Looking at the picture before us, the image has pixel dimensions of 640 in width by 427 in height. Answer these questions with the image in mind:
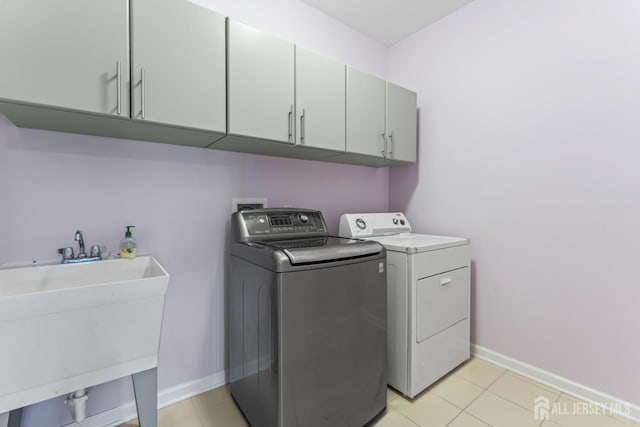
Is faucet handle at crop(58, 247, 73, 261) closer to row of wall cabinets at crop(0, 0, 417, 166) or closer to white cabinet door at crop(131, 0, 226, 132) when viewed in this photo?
row of wall cabinets at crop(0, 0, 417, 166)

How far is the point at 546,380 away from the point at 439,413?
0.80m

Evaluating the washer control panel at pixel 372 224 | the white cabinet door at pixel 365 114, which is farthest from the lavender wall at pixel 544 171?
the white cabinet door at pixel 365 114

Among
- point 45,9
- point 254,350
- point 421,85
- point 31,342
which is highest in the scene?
point 421,85

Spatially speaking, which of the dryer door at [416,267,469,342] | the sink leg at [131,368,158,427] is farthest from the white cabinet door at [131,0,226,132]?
the dryer door at [416,267,469,342]

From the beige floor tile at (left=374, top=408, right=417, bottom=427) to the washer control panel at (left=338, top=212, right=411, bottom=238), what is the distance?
3.39 feet

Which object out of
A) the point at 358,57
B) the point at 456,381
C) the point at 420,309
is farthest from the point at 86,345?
the point at 358,57

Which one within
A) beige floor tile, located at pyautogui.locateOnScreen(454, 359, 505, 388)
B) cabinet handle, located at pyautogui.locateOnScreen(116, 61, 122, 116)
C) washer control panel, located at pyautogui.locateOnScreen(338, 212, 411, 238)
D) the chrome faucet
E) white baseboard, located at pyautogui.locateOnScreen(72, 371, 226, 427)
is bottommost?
beige floor tile, located at pyautogui.locateOnScreen(454, 359, 505, 388)

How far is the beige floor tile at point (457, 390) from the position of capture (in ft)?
5.37

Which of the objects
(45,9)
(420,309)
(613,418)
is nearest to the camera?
(45,9)

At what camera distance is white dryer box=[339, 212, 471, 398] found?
1608 mm

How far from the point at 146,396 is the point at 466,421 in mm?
1494

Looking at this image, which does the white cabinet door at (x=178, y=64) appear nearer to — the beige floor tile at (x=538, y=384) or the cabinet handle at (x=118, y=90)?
the cabinet handle at (x=118, y=90)

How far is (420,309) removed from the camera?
164cm

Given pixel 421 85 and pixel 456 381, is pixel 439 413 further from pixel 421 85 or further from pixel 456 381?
pixel 421 85
